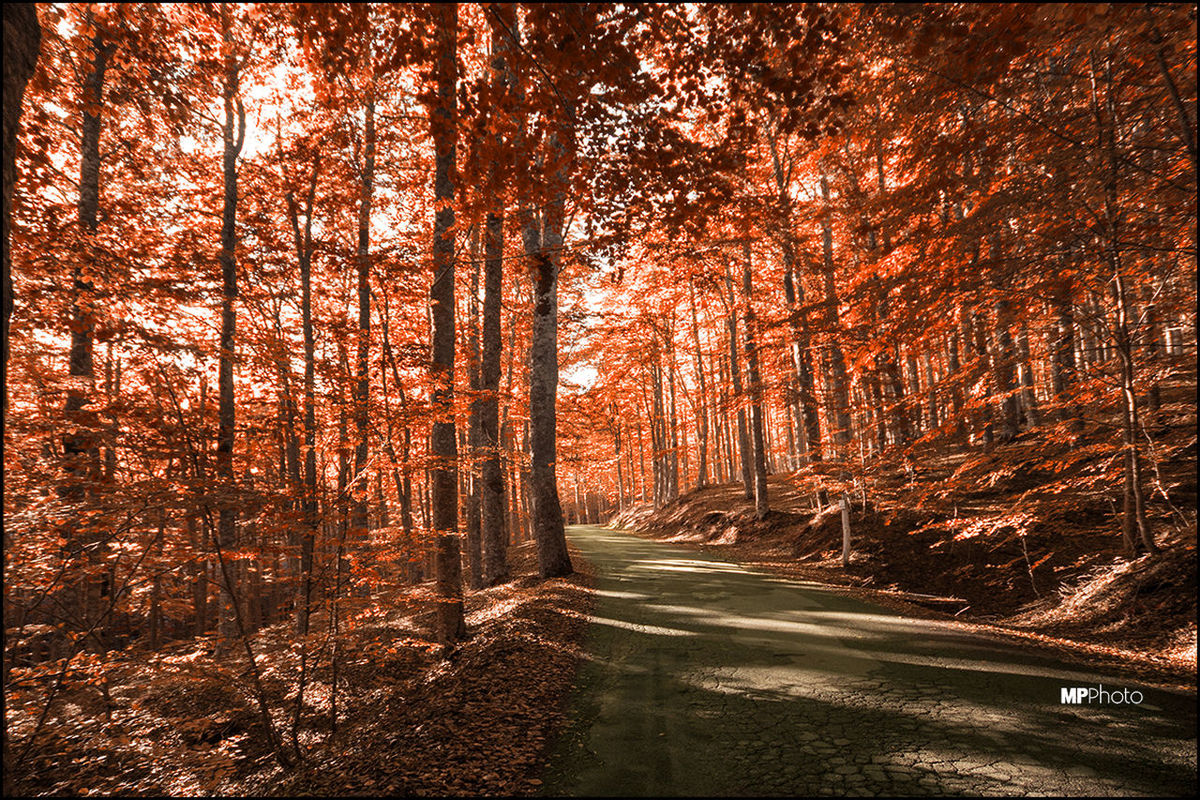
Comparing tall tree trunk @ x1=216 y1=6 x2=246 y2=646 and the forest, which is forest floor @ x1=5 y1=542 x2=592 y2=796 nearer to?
the forest

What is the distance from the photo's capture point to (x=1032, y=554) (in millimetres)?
8164

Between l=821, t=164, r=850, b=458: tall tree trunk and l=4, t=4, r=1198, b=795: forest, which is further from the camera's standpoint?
l=821, t=164, r=850, b=458: tall tree trunk

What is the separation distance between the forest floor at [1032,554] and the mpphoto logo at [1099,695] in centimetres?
42

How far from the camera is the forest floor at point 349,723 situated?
12.3 ft

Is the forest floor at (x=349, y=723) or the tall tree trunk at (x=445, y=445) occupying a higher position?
the tall tree trunk at (x=445, y=445)

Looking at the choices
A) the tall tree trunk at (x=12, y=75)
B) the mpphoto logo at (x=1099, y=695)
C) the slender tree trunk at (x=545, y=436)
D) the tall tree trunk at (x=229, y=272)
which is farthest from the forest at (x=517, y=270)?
the slender tree trunk at (x=545, y=436)

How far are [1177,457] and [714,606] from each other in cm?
827

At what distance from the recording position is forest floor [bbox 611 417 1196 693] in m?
5.05

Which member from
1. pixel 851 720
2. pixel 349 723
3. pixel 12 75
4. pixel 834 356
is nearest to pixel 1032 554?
pixel 834 356

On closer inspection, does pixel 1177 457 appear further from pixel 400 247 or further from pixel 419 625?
pixel 400 247

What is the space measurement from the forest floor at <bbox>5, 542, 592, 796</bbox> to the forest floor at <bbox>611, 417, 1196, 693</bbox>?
5571 millimetres

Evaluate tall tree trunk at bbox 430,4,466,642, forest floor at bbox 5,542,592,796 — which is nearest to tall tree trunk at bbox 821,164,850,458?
tall tree trunk at bbox 430,4,466,642

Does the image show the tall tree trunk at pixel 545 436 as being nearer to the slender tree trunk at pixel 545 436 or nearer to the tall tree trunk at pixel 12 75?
the slender tree trunk at pixel 545 436

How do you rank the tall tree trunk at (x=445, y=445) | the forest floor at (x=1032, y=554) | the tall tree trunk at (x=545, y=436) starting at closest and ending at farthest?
the forest floor at (x=1032, y=554)
the tall tree trunk at (x=445, y=445)
the tall tree trunk at (x=545, y=436)
